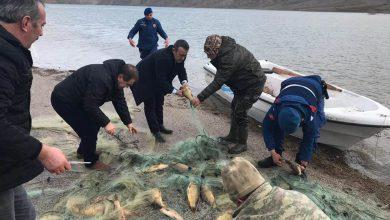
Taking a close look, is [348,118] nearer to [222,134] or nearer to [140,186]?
[222,134]

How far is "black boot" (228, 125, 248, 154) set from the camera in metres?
6.76

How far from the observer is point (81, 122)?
17.2ft

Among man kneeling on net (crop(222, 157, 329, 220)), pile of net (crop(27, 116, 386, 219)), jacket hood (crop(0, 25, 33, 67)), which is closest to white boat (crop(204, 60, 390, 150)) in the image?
pile of net (crop(27, 116, 386, 219))

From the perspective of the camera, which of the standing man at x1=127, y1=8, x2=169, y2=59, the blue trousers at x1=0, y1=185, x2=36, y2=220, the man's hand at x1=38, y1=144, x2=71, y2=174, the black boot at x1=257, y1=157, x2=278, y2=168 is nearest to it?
the man's hand at x1=38, y1=144, x2=71, y2=174

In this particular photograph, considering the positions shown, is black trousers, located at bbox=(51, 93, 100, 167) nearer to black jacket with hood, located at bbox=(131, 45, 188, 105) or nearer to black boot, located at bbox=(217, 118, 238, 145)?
black jacket with hood, located at bbox=(131, 45, 188, 105)

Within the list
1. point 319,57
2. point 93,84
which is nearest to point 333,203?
point 93,84

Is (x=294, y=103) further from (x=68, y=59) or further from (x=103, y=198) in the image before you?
(x=68, y=59)

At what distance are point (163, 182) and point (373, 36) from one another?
3336 cm

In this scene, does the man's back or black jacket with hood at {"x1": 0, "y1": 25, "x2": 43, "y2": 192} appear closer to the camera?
black jacket with hood at {"x1": 0, "y1": 25, "x2": 43, "y2": 192}

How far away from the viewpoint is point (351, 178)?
6730 mm

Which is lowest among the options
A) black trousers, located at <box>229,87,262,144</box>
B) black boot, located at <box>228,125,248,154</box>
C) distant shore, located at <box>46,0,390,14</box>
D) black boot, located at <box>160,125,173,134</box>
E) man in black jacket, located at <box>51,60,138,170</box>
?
distant shore, located at <box>46,0,390,14</box>

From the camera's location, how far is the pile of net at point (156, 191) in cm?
446

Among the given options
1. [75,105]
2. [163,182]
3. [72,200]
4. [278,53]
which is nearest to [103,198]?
[72,200]

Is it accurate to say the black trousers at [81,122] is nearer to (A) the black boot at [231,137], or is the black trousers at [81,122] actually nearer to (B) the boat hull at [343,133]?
(A) the black boot at [231,137]
